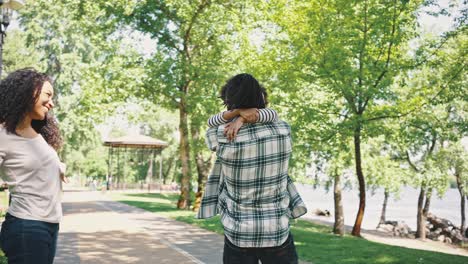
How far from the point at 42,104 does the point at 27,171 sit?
0.39 metres

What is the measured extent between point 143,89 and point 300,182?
8.53 metres

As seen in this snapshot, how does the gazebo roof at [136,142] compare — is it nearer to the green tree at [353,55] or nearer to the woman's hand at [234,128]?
the green tree at [353,55]

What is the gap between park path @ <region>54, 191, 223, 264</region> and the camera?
26.6 ft

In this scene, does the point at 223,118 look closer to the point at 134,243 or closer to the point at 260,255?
the point at 260,255

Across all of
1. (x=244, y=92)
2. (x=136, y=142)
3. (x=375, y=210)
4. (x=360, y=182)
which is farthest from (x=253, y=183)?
(x=375, y=210)

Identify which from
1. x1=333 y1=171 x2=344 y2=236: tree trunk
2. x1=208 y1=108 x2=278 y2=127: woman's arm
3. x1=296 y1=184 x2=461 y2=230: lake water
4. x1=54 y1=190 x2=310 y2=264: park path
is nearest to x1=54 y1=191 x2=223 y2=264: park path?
x1=54 y1=190 x2=310 y2=264: park path

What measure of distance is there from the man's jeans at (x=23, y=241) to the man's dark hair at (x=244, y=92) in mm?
1270

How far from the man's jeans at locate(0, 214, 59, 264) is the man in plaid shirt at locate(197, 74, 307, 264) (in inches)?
40.0

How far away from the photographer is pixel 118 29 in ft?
67.6

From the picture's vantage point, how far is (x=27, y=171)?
8.27 feet

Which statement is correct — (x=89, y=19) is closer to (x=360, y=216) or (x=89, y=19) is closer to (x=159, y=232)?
(x=159, y=232)

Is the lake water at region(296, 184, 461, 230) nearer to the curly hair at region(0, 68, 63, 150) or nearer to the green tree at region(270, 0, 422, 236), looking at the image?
the green tree at region(270, 0, 422, 236)

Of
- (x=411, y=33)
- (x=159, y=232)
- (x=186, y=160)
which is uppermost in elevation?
(x=411, y=33)

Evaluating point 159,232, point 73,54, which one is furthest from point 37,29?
point 159,232
